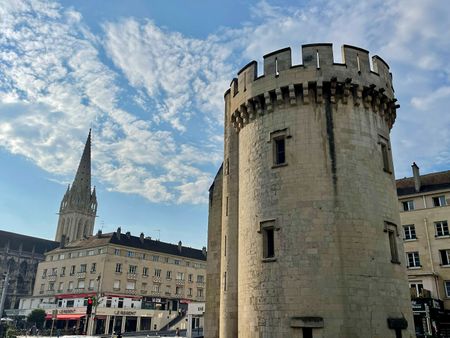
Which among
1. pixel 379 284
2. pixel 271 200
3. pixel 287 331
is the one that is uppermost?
pixel 271 200

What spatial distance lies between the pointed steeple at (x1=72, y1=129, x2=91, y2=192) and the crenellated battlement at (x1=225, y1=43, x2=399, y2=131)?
121642mm

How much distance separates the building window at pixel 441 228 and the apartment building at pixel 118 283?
4496cm

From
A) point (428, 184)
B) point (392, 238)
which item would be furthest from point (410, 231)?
point (392, 238)

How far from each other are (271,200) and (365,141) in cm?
510

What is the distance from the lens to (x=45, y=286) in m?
74.9

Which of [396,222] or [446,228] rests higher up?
[446,228]

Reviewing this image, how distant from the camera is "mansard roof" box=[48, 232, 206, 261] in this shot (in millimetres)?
69688

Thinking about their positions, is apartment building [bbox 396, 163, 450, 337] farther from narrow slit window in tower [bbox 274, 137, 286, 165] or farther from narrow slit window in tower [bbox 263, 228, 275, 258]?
narrow slit window in tower [bbox 274, 137, 286, 165]

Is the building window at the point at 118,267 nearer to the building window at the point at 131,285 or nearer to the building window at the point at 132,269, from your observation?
the building window at the point at 132,269

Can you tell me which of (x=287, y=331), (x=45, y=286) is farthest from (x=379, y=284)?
(x=45, y=286)

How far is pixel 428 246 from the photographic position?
37500 mm

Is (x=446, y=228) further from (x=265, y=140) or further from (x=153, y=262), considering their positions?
(x=153, y=262)

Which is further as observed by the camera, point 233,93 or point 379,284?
point 233,93

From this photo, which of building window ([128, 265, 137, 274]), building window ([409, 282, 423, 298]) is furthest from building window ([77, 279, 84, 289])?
building window ([409, 282, 423, 298])
